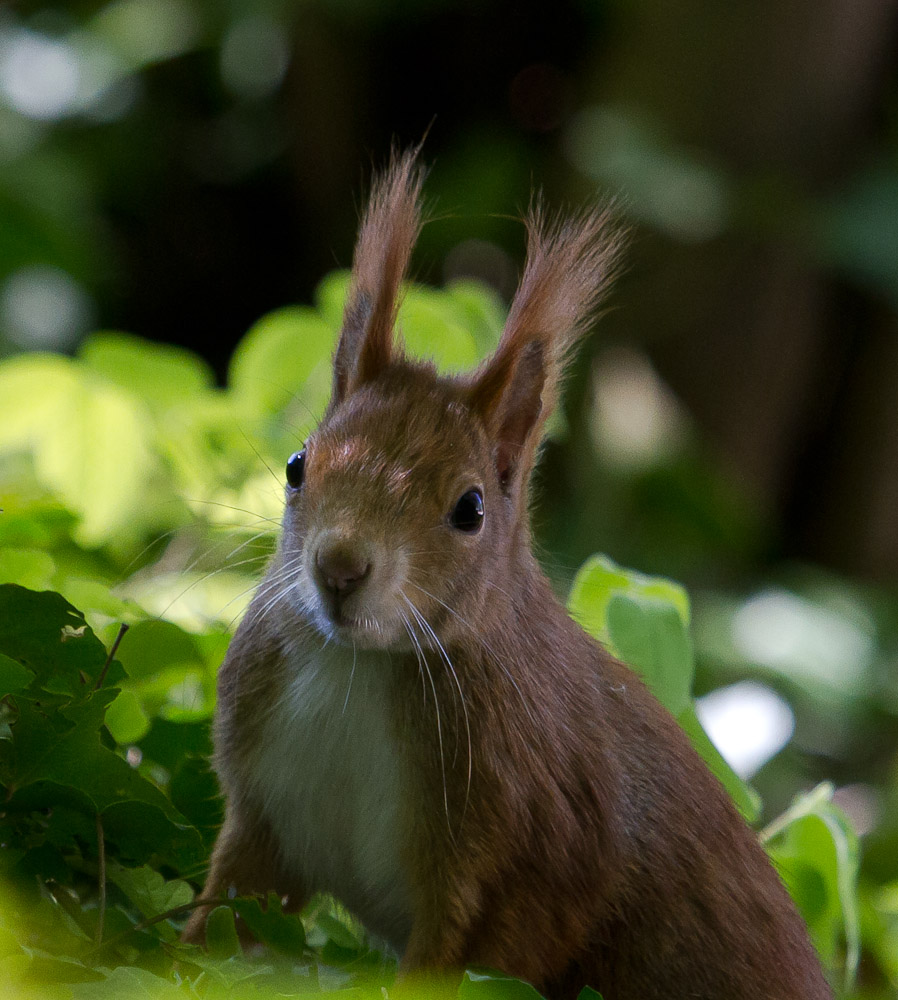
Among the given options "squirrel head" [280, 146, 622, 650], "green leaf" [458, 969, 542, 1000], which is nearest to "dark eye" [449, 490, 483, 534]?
"squirrel head" [280, 146, 622, 650]

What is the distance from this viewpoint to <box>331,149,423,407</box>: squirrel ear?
1.20m

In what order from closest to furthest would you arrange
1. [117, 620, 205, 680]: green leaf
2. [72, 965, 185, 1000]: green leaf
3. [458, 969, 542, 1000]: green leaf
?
1. [72, 965, 185, 1000]: green leaf
2. [458, 969, 542, 1000]: green leaf
3. [117, 620, 205, 680]: green leaf

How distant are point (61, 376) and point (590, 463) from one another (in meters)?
2.52

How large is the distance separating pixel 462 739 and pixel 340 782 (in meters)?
0.11

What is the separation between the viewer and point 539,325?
1.19 meters

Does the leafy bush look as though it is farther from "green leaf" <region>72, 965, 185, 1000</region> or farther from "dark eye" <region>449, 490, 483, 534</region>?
"dark eye" <region>449, 490, 483, 534</region>

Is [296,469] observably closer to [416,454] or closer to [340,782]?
[416,454]

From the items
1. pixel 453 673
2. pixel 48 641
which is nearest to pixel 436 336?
pixel 453 673

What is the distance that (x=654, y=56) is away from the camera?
408 cm

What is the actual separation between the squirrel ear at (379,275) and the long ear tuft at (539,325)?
0.10 meters

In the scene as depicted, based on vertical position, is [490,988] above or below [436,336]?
below

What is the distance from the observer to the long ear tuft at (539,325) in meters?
1.17

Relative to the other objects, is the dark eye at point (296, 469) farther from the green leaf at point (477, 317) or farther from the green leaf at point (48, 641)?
the green leaf at point (477, 317)

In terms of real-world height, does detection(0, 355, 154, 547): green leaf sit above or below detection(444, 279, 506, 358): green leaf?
below
